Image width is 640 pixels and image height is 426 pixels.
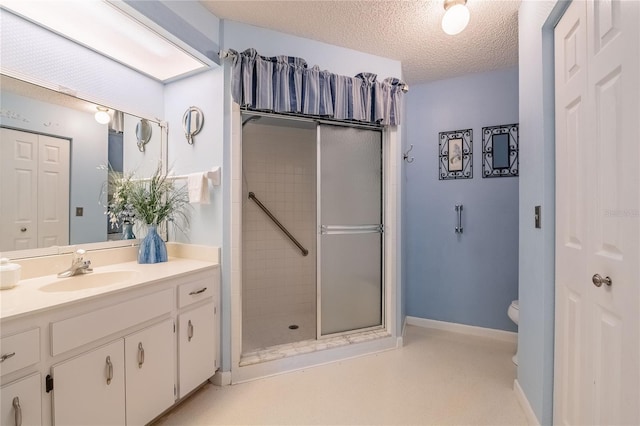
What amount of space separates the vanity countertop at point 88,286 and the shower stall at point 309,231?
96cm

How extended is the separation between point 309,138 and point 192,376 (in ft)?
8.39

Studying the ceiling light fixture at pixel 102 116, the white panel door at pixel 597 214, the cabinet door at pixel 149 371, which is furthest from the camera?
the ceiling light fixture at pixel 102 116

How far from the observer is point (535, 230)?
1.48 meters

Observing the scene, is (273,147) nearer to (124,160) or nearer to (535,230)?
(124,160)

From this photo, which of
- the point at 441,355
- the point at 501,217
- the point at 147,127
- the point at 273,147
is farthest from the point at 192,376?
the point at 501,217

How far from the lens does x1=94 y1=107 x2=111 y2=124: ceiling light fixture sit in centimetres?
176

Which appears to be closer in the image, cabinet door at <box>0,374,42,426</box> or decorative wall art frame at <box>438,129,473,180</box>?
cabinet door at <box>0,374,42,426</box>

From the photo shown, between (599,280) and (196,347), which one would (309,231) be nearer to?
(196,347)

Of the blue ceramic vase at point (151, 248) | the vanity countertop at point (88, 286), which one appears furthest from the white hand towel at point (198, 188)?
the vanity countertop at point (88, 286)

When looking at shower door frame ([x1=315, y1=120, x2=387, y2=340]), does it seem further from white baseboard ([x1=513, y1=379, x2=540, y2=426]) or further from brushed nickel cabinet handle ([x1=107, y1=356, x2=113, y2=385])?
brushed nickel cabinet handle ([x1=107, y1=356, x2=113, y2=385])

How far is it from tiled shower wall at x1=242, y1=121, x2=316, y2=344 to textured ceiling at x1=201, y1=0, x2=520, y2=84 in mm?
1222

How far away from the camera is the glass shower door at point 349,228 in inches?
91.4

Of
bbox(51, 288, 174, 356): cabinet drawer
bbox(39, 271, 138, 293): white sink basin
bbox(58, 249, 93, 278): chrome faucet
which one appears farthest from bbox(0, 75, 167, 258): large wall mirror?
bbox(51, 288, 174, 356): cabinet drawer

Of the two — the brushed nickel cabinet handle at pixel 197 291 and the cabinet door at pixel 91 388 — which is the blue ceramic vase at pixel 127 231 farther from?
the cabinet door at pixel 91 388
